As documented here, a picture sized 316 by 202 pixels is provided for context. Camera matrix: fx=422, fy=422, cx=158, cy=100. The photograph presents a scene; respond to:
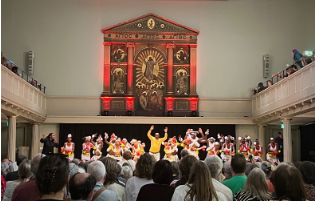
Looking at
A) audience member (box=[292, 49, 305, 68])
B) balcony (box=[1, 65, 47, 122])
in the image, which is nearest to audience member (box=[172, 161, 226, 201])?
balcony (box=[1, 65, 47, 122])

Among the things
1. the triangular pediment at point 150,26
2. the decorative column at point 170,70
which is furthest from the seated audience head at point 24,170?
the triangular pediment at point 150,26

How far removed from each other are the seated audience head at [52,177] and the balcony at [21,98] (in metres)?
9.62

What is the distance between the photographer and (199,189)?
380 cm

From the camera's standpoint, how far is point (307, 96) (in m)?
13.0

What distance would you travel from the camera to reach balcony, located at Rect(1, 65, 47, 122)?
Answer: 46.6 ft

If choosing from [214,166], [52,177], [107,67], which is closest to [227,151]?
[107,67]

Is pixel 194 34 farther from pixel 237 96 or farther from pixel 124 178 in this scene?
pixel 124 178

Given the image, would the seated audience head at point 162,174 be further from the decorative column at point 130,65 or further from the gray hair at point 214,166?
the decorative column at point 130,65

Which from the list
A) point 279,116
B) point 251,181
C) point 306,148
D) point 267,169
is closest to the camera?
point 251,181

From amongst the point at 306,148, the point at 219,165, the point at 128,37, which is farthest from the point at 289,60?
the point at 219,165

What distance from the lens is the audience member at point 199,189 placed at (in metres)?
3.77

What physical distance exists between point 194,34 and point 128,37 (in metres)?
3.52

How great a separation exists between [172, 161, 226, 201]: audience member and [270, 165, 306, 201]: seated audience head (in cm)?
61

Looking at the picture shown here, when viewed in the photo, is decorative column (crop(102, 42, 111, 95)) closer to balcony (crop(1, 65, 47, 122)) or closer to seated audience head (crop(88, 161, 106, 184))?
balcony (crop(1, 65, 47, 122))
